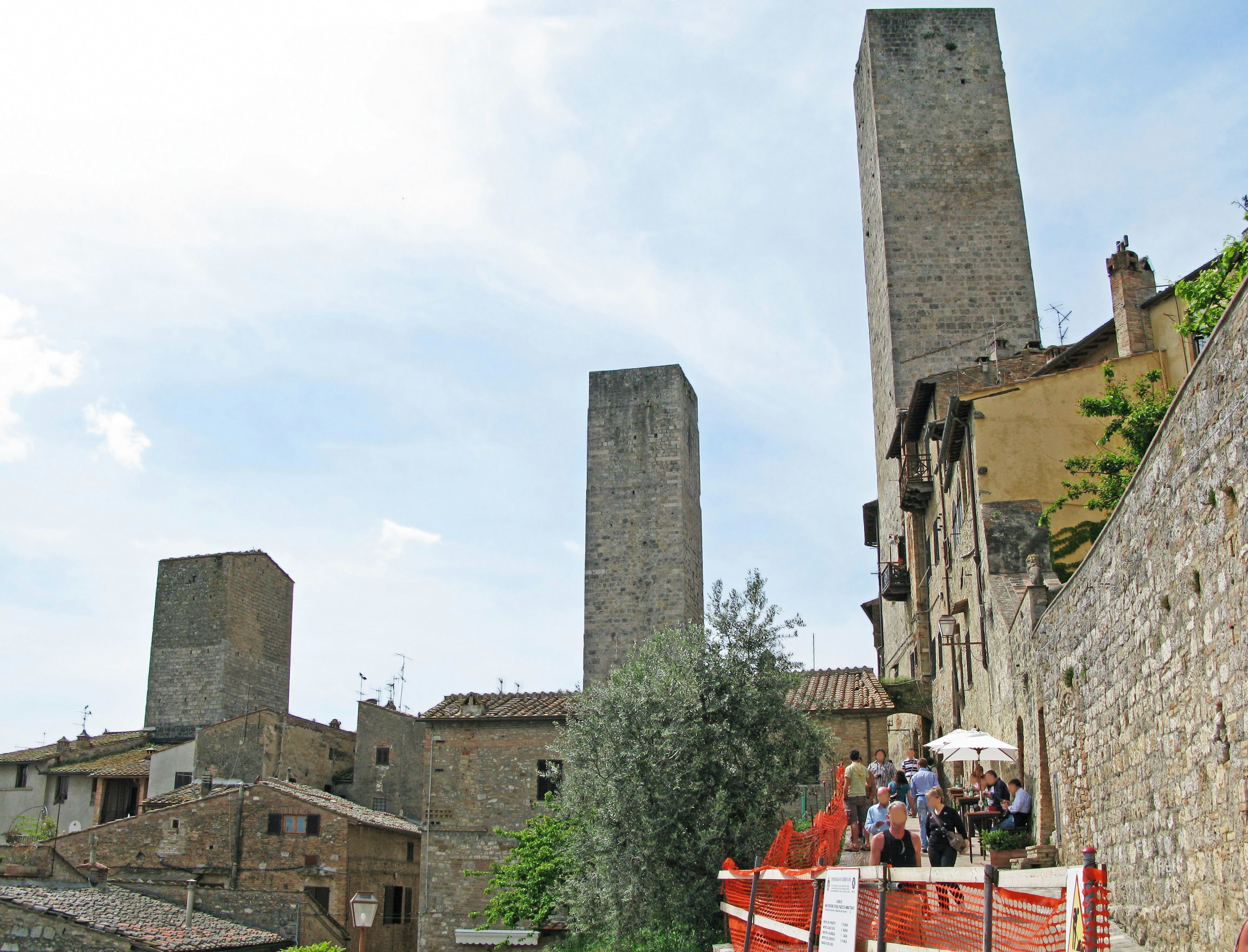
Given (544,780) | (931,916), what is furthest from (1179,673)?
(544,780)

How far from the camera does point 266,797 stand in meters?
26.4

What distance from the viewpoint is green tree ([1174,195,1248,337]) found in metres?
11.4

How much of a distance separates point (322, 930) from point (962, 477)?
52.1 feet

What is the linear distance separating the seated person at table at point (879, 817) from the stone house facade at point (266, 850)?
16517 mm

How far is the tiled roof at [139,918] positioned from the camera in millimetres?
16984

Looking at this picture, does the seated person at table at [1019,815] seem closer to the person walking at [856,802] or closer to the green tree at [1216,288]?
the person walking at [856,802]

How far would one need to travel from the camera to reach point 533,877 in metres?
20.2

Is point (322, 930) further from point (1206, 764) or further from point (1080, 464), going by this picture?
point (1206, 764)

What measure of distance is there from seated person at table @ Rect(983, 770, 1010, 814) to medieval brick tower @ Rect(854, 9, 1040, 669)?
12.3m

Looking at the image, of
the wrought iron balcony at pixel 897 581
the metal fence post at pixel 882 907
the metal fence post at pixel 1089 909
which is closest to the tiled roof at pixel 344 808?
the wrought iron balcony at pixel 897 581

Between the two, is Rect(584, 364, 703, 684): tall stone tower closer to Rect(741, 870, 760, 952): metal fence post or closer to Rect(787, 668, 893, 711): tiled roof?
Rect(787, 668, 893, 711): tiled roof

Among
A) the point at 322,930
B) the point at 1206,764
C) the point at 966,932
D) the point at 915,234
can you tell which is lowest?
the point at 322,930

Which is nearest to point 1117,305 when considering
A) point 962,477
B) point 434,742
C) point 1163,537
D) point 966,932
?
point 962,477

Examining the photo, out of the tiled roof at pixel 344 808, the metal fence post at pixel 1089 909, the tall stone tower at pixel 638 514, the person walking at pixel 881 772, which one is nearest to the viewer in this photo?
the metal fence post at pixel 1089 909
